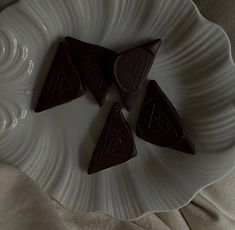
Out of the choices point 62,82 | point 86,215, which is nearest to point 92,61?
point 62,82

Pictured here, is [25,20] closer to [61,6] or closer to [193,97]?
[61,6]

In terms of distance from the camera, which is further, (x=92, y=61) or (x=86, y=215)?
(x=86, y=215)

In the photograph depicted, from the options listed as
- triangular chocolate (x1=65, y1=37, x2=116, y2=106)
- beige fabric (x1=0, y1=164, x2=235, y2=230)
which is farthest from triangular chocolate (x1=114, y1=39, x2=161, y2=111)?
beige fabric (x1=0, y1=164, x2=235, y2=230)

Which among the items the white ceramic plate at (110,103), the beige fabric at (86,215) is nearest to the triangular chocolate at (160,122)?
the white ceramic plate at (110,103)

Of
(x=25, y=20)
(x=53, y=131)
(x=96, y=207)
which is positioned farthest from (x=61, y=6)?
(x=96, y=207)

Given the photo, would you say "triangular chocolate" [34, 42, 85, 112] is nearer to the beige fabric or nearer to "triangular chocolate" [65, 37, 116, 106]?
"triangular chocolate" [65, 37, 116, 106]

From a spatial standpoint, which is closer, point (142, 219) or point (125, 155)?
point (125, 155)

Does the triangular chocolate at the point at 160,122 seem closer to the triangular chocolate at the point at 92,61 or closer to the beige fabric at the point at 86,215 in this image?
the triangular chocolate at the point at 92,61

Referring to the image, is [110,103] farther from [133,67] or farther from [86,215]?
[86,215]
